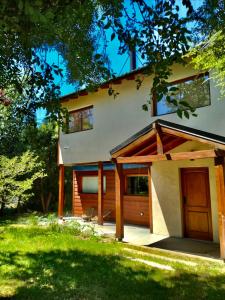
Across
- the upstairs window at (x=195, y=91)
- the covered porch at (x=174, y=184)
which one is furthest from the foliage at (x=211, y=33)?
the covered porch at (x=174, y=184)

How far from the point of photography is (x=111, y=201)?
1432 cm

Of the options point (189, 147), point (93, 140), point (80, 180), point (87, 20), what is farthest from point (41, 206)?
point (87, 20)

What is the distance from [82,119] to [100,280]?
962 centimetres

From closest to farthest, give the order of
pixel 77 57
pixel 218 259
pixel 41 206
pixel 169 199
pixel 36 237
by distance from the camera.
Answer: pixel 77 57 < pixel 218 259 < pixel 36 237 < pixel 169 199 < pixel 41 206

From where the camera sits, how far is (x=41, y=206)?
1869 centimetres

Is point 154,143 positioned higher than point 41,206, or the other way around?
point 154,143

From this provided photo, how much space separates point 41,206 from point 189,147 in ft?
39.2

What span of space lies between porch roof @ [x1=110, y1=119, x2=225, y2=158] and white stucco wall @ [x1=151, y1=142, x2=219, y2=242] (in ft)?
2.02

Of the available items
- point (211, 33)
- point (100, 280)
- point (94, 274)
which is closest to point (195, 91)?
point (211, 33)

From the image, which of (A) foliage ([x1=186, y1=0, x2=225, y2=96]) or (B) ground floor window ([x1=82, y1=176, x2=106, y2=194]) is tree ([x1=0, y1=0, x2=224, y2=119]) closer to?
(A) foliage ([x1=186, y1=0, x2=225, y2=96])

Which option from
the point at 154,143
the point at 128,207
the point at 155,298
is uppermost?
the point at 154,143

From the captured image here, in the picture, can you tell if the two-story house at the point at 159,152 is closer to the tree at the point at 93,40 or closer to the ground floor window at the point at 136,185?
the ground floor window at the point at 136,185

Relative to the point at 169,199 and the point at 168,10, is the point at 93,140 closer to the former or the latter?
the point at 169,199

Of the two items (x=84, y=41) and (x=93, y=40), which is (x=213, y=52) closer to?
(x=93, y=40)
